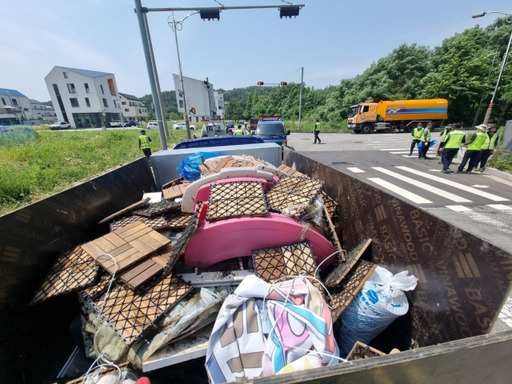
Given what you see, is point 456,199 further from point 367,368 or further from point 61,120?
point 61,120

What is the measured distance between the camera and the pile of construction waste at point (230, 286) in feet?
4.36

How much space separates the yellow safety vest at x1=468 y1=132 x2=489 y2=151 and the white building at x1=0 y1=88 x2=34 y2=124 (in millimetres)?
64784

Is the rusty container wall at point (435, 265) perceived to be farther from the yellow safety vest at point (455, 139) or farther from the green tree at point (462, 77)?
the green tree at point (462, 77)

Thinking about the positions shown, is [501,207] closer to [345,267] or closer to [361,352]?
[345,267]

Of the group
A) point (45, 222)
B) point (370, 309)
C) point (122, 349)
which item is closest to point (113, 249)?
point (45, 222)

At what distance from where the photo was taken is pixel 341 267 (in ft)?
6.31

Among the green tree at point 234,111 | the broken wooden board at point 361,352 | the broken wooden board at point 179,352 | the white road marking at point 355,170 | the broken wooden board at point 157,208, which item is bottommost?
the white road marking at point 355,170

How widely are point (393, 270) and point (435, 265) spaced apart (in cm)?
37

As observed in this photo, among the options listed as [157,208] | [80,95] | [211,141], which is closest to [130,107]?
[80,95]

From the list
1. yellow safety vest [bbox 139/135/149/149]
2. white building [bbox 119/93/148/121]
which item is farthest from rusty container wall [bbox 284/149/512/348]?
white building [bbox 119/93/148/121]

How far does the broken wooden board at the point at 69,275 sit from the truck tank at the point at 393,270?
0.10 m

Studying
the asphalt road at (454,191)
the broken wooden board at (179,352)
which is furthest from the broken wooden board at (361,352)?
the asphalt road at (454,191)

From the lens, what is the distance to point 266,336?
1.33 metres

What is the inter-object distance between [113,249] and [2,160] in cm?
974
